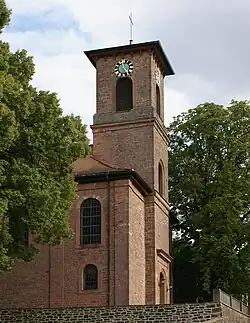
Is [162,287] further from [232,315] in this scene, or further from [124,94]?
[124,94]

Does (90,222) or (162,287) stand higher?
(90,222)

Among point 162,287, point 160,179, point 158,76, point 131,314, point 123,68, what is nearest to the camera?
point 131,314

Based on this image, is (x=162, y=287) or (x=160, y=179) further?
(x=160, y=179)

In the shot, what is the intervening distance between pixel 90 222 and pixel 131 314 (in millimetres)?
7364

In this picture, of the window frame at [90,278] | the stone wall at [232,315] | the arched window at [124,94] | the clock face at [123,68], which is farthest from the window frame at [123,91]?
the stone wall at [232,315]

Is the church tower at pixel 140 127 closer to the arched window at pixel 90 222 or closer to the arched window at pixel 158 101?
the arched window at pixel 158 101

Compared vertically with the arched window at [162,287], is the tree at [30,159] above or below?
above

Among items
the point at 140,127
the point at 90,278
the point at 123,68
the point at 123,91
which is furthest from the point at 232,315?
the point at 123,68

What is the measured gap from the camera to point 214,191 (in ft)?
130

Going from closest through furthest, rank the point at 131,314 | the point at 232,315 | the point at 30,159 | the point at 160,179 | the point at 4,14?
the point at 4,14
the point at 30,159
the point at 131,314
the point at 232,315
the point at 160,179

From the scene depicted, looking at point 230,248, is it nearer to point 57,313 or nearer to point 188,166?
point 188,166

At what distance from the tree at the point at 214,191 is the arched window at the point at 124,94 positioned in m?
4.50

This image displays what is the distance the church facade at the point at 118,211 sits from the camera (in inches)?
1305

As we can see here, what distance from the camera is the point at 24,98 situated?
2441 centimetres
